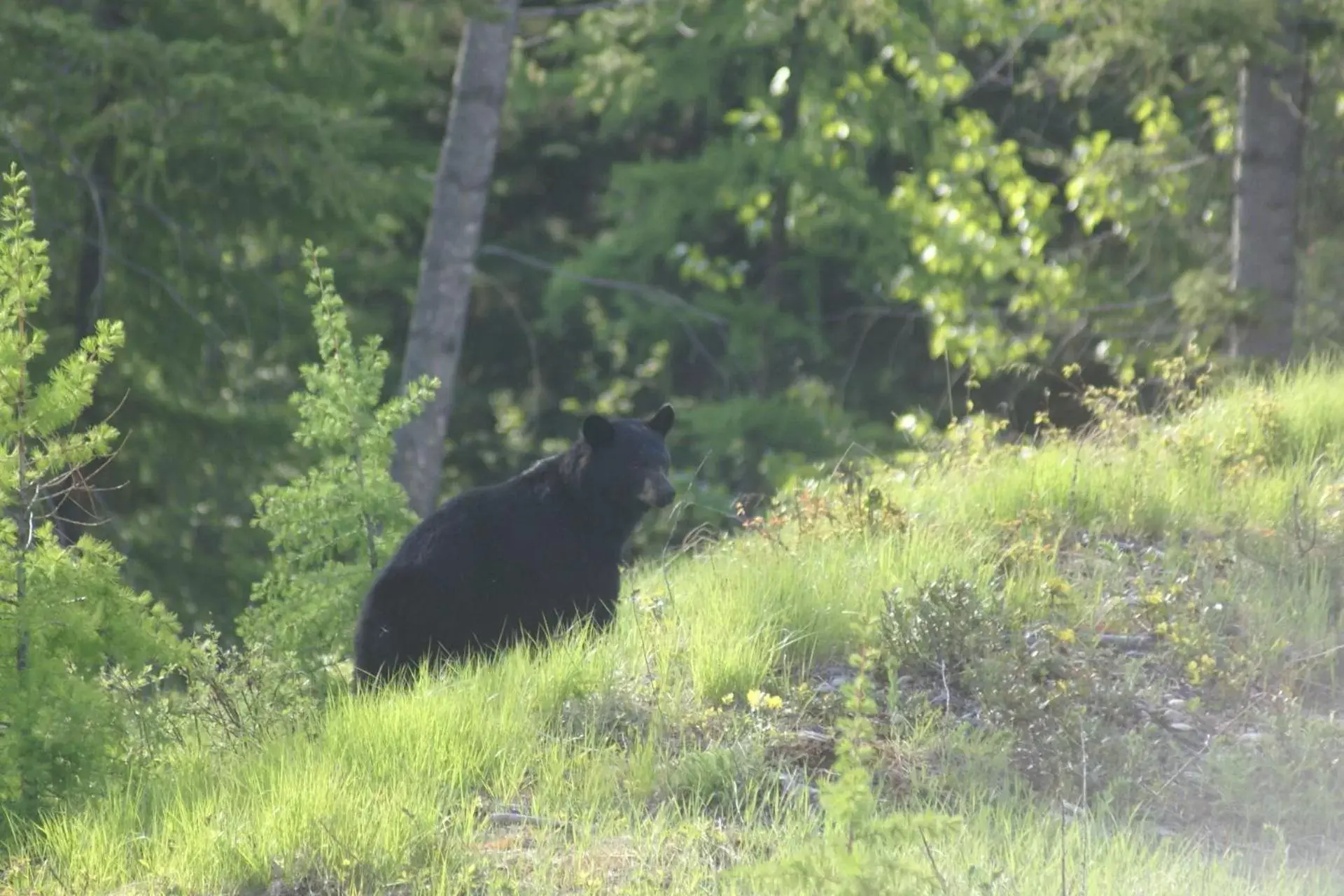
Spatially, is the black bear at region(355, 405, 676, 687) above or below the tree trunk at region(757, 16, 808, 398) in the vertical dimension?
below

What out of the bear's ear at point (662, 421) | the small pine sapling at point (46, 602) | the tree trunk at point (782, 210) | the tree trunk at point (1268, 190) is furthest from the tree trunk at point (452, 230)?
the small pine sapling at point (46, 602)

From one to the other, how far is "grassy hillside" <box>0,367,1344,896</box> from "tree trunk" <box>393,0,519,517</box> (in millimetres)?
6424

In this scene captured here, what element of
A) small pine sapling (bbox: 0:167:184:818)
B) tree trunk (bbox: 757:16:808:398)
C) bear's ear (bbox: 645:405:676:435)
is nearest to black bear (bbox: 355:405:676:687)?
bear's ear (bbox: 645:405:676:435)

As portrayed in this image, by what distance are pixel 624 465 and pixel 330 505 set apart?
1442 millimetres

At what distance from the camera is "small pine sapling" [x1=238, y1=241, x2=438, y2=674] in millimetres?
7969

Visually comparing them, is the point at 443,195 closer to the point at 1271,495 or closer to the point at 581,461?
the point at 581,461

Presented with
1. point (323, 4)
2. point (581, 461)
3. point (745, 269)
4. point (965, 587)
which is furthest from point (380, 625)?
point (745, 269)

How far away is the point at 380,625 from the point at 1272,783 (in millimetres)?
3785

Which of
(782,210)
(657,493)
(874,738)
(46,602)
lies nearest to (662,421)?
(657,493)

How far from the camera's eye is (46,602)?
5.64m

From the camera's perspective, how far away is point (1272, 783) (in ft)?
17.6

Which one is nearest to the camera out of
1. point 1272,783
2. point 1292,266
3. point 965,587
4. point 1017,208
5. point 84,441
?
point 1272,783

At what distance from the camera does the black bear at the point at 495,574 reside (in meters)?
7.31

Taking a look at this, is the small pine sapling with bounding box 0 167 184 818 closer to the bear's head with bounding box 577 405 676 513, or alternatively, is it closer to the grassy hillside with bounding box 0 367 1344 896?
the grassy hillside with bounding box 0 367 1344 896
